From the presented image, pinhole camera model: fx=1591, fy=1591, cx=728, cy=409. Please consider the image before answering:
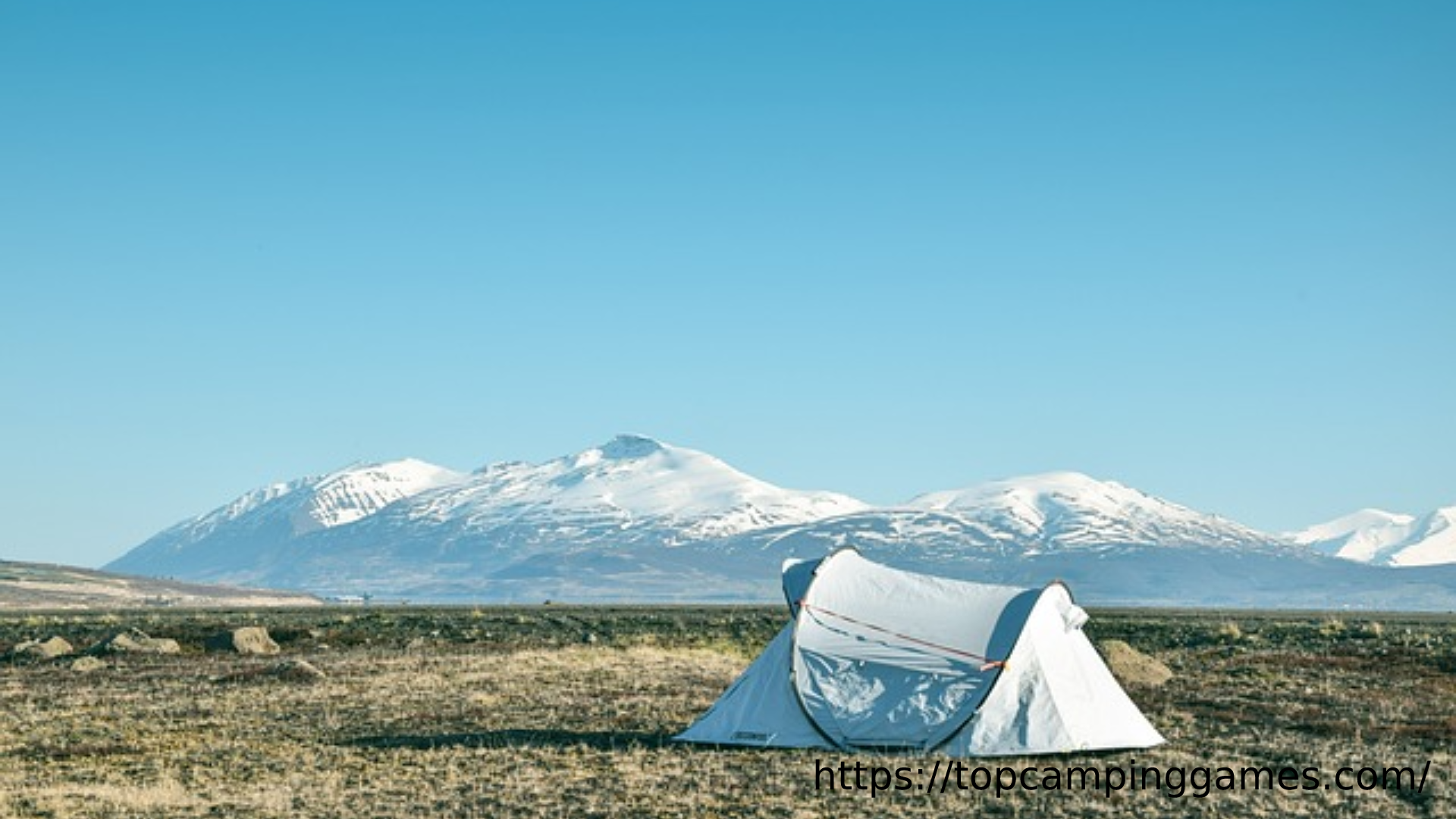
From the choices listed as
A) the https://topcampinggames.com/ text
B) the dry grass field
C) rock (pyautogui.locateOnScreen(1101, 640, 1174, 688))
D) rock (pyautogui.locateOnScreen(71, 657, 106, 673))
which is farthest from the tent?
rock (pyautogui.locateOnScreen(71, 657, 106, 673))

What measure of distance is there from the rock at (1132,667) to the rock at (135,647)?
32.3 m

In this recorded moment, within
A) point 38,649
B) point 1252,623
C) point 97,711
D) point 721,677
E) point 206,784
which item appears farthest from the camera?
point 1252,623

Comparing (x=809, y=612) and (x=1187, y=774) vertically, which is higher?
(x=809, y=612)

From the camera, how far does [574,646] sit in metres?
57.2

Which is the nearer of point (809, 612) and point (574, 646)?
point (809, 612)

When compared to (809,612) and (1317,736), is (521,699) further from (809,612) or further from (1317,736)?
(1317,736)

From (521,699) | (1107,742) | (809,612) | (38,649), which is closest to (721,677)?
(521,699)

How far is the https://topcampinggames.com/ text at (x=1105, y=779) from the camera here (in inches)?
940

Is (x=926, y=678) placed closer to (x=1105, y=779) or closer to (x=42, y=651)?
(x=1105, y=779)

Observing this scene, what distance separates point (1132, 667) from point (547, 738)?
17.9 m

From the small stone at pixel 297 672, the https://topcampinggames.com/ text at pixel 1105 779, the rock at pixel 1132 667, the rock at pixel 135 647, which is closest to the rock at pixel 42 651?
the rock at pixel 135 647

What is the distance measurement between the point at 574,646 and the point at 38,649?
18.5 m

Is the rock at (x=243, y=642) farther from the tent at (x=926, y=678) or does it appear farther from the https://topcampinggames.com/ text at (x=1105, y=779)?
the https://topcampinggames.com/ text at (x=1105, y=779)

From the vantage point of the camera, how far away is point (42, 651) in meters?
54.8
